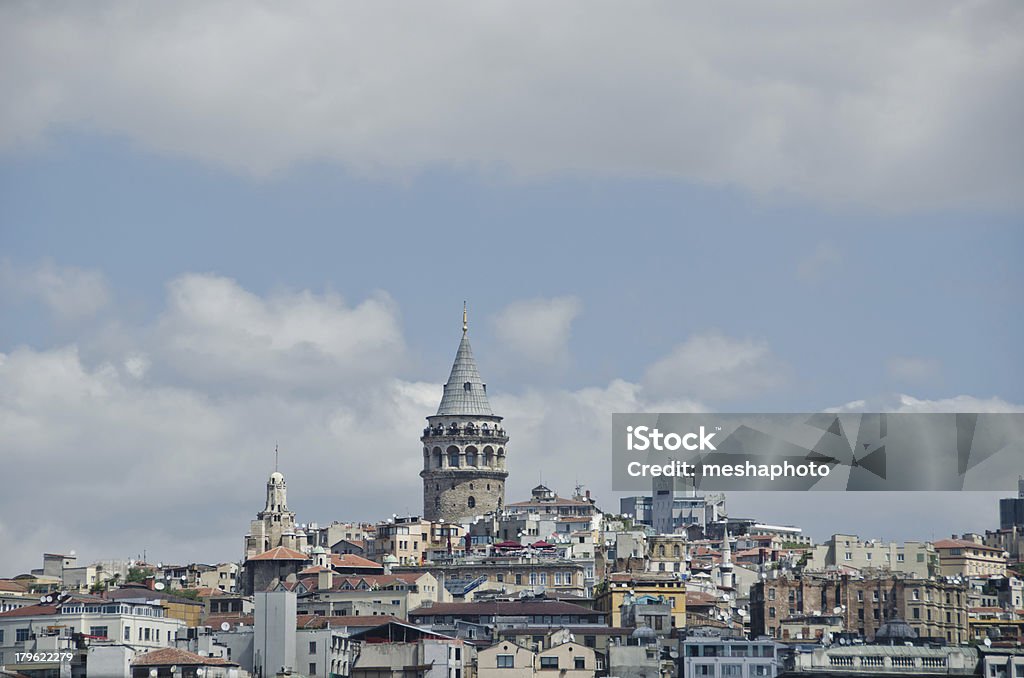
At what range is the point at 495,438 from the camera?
612ft

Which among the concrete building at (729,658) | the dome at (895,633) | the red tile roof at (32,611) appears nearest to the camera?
the concrete building at (729,658)

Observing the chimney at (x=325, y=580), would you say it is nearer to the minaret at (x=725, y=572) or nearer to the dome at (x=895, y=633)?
the minaret at (x=725, y=572)

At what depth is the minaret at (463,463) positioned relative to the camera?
18512 centimetres

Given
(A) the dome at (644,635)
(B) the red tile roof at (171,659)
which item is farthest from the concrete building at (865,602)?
(B) the red tile roof at (171,659)

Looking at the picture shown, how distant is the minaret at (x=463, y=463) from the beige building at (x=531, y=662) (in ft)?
249

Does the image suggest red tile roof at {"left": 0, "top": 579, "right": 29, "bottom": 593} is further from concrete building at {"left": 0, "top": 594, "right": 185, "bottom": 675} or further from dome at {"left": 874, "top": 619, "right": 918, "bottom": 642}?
dome at {"left": 874, "top": 619, "right": 918, "bottom": 642}

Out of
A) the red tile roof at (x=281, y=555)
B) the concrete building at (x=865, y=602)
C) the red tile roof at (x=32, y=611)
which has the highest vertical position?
the red tile roof at (x=281, y=555)

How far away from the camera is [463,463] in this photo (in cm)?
18562

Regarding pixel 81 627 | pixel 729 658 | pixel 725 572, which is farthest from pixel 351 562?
pixel 729 658

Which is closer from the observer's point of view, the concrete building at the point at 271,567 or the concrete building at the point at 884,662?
the concrete building at the point at 884,662

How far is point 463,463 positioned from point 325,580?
4198 cm

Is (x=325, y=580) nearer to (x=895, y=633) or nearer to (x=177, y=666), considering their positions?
(x=895, y=633)

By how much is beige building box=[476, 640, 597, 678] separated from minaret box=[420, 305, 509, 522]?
75782 mm

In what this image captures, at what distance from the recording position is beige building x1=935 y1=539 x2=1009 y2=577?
177000 millimetres
